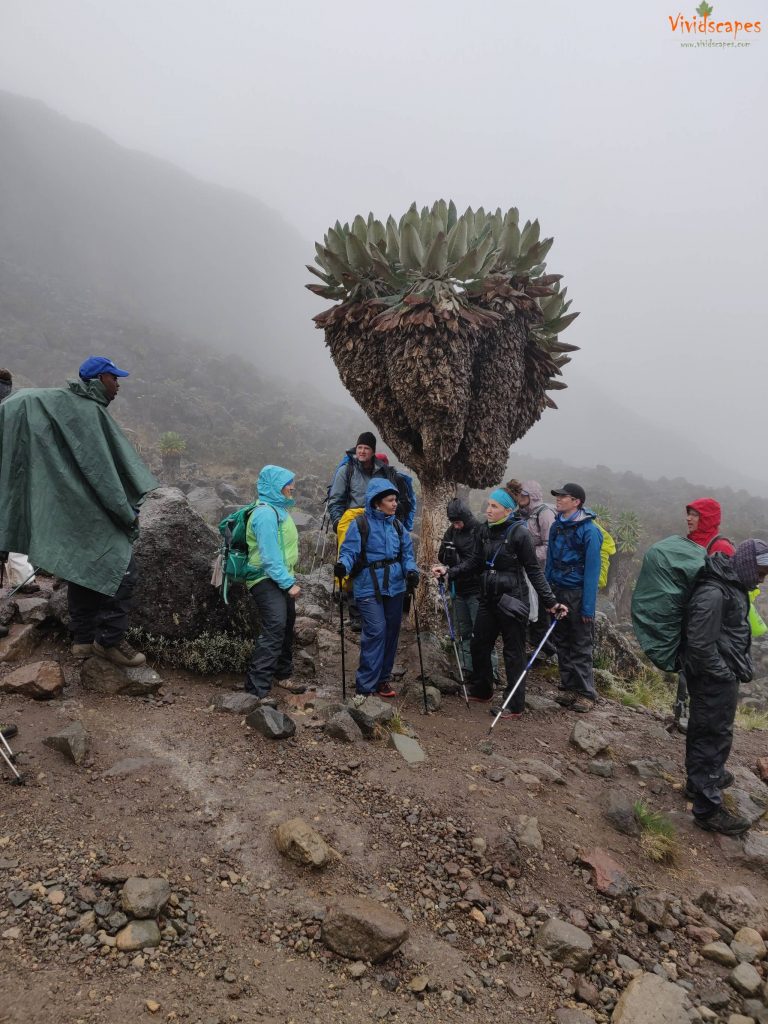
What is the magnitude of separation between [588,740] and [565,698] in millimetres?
1197

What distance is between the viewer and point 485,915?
2984 millimetres

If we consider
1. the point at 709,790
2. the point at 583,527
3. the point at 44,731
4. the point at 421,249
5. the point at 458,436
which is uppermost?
the point at 421,249

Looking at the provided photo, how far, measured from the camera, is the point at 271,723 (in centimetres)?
419

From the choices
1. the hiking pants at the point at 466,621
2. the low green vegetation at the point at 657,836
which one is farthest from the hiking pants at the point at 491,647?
the low green vegetation at the point at 657,836

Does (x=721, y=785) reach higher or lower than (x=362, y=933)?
higher

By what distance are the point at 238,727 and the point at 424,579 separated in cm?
344

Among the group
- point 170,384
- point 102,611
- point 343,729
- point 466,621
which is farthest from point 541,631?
point 170,384

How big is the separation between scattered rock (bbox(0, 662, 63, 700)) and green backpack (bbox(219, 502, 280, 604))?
1.48 metres

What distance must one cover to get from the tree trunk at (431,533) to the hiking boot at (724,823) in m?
3.67

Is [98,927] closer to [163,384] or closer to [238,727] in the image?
[238,727]

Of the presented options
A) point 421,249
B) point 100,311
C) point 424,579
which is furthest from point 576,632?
point 100,311

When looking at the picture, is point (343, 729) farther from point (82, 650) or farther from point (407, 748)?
point (82, 650)

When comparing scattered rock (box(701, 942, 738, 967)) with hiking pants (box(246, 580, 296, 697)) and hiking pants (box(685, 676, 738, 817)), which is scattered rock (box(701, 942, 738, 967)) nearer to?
hiking pants (box(685, 676, 738, 817))

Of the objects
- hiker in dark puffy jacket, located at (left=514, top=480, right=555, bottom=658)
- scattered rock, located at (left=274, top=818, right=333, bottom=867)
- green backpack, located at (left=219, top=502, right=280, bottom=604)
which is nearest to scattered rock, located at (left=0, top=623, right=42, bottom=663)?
green backpack, located at (left=219, top=502, right=280, bottom=604)
